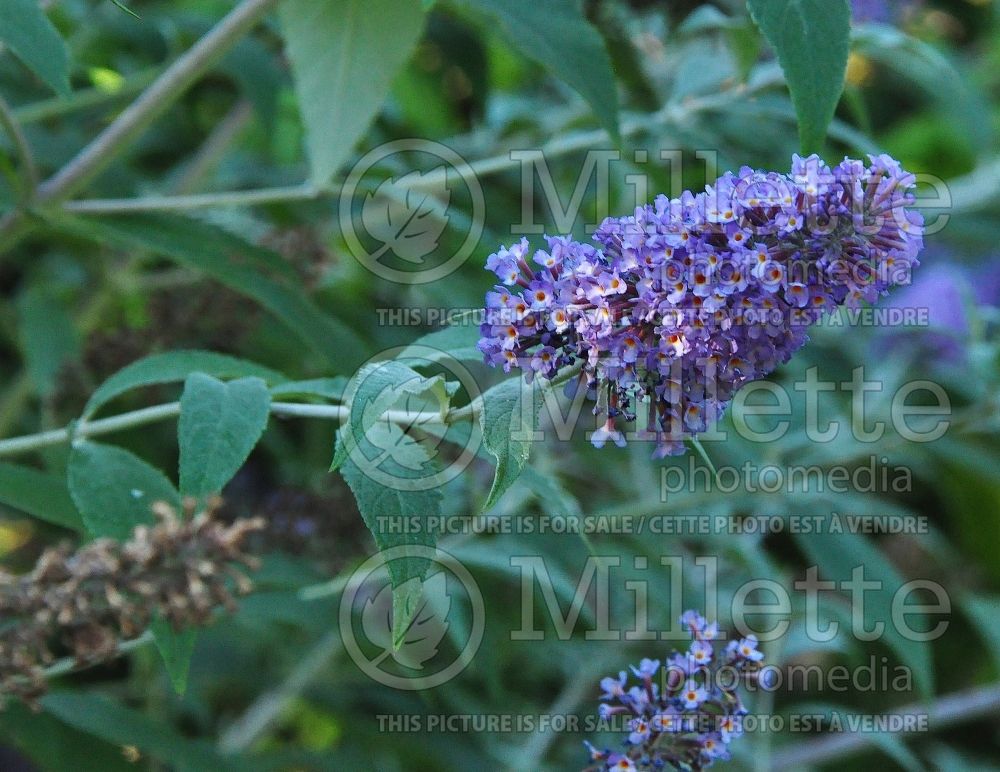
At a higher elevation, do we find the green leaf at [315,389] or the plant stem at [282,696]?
the green leaf at [315,389]

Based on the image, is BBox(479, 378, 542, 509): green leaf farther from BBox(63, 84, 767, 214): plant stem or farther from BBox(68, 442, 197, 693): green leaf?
BBox(63, 84, 767, 214): plant stem

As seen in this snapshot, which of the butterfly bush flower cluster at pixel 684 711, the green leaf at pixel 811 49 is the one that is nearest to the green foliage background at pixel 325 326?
the green leaf at pixel 811 49

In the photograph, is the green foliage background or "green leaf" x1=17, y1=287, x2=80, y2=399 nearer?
the green foliage background

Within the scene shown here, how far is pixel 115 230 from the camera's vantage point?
1.14 metres

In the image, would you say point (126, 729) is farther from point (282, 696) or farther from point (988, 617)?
point (988, 617)

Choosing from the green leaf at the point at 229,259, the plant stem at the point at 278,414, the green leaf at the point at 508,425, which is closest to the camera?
the green leaf at the point at 508,425

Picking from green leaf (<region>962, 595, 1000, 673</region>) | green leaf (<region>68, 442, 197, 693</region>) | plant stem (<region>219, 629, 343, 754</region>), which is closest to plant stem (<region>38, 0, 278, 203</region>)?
green leaf (<region>68, 442, 197, 693</region>)

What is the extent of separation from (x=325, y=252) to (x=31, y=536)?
0.76 metres

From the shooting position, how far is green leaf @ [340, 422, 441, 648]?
2.47 feet

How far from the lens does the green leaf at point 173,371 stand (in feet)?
3.10

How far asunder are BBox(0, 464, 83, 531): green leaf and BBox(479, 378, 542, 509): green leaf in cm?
42

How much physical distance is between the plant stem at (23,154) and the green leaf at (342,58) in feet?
0.89

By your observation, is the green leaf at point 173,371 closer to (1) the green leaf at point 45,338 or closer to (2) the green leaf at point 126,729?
(2) the green leaf at point 126,729

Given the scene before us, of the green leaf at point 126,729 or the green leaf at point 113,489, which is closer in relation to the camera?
the green leaf at point 113,489
